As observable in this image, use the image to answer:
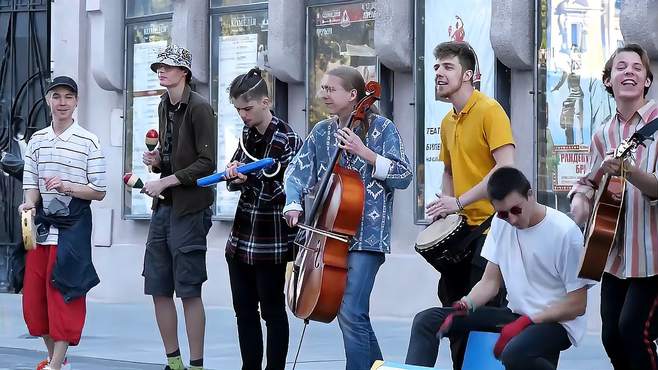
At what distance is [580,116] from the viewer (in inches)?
444

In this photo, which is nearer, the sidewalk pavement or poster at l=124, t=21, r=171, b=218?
the sidewalk pavement

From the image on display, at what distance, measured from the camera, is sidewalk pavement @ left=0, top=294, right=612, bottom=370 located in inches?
370

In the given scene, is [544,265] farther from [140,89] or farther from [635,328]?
[140,89]

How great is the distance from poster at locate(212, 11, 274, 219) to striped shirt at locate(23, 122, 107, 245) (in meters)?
5.52

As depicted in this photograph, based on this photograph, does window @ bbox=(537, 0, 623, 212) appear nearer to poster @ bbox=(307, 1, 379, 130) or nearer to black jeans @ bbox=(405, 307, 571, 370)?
poster @ bbox=(307, 1, 379, 130)

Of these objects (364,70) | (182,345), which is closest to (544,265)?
(182,345)

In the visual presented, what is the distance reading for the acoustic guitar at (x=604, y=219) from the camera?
18.3 feet

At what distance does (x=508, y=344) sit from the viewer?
550 cm

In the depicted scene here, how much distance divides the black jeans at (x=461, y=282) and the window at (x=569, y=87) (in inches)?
179

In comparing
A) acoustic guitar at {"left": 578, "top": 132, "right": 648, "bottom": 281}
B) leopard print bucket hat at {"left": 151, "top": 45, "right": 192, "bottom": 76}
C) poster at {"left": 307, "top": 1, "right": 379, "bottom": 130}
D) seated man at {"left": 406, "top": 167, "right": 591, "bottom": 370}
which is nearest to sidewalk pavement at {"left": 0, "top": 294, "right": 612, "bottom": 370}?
leopard print bucket hat at {"left": 151, "top": 45, "right": 192, "bottom": 76}

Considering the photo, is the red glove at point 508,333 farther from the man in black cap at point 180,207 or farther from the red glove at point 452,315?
the man in black cap at point 180,207

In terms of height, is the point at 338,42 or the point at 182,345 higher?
the point at 338,42

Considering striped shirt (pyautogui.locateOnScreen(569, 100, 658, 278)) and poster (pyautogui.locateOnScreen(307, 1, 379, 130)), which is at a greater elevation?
poster (pyautogui.locateOnScreen(307, 1, 379, 130))

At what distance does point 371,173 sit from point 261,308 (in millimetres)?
1191
